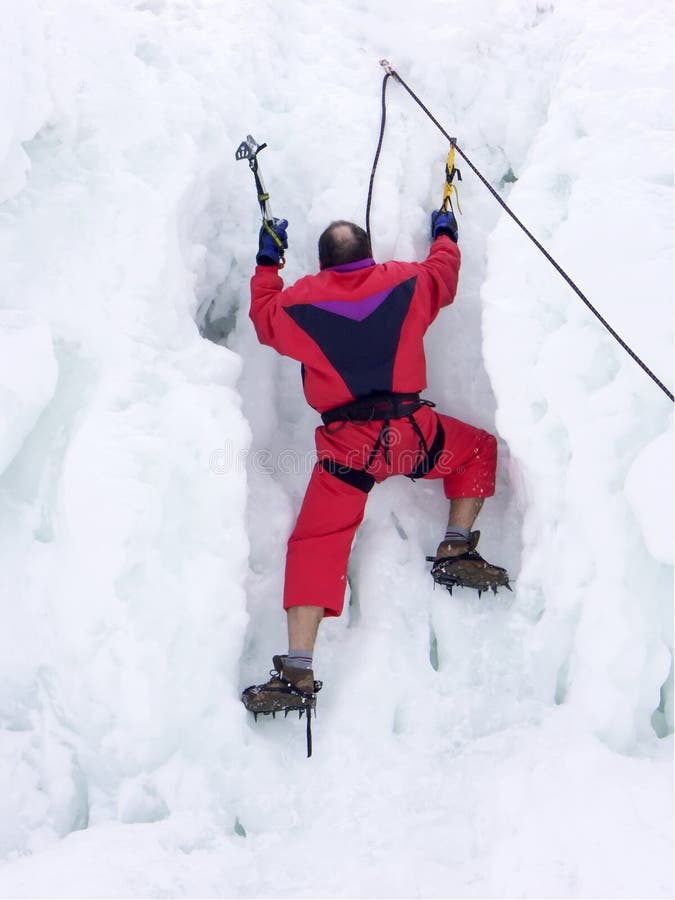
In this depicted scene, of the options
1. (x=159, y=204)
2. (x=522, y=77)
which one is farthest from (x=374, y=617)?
(x=522, y=77)

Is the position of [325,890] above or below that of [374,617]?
below

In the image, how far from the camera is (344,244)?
254 cm

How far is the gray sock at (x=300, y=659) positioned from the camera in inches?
90.4

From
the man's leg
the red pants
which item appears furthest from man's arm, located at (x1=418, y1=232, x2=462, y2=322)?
the man's leg

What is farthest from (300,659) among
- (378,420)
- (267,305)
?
(267,305)

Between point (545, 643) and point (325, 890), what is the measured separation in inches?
38.7

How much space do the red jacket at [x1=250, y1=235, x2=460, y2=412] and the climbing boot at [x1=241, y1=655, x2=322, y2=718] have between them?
92 centimetres

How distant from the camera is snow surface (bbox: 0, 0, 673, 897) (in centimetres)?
202

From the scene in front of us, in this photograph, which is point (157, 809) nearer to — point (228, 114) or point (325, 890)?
point (325, 890)

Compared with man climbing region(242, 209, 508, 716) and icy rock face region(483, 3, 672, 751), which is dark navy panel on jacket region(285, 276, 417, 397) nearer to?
man climbing region(242, 209, 508, 716)

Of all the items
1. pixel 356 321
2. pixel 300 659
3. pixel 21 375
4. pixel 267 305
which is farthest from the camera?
pixel 267 305

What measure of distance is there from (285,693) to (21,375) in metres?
1.24

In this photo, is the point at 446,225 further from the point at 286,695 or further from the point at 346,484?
the point at 286,695

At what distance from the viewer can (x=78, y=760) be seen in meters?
2.15
